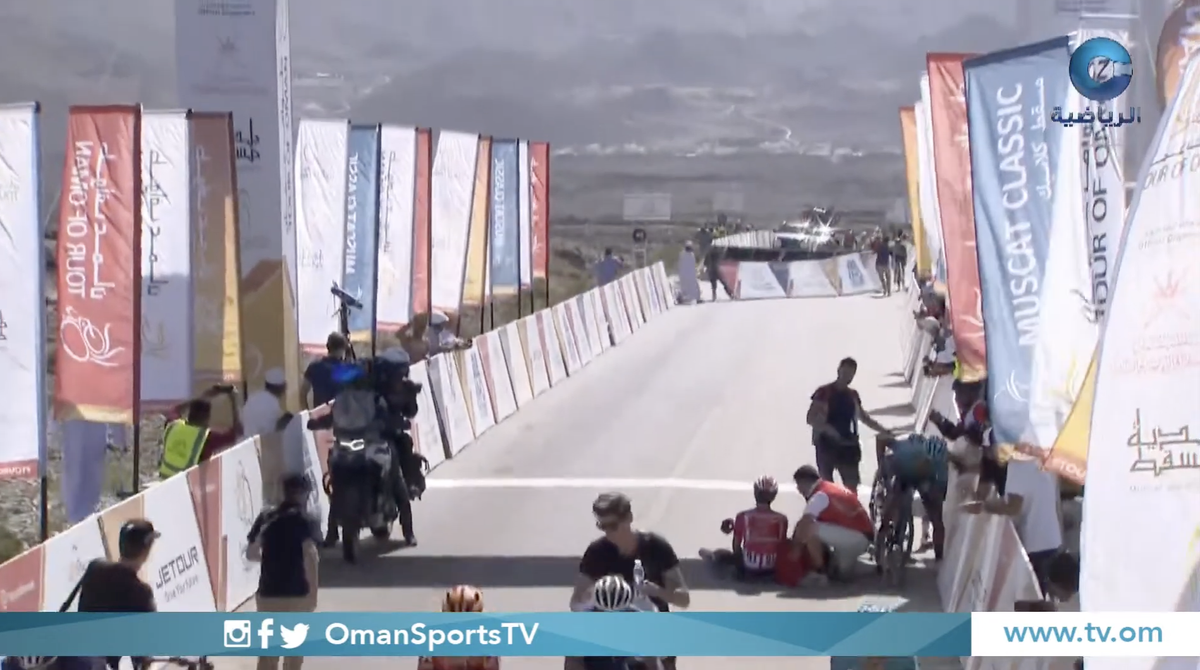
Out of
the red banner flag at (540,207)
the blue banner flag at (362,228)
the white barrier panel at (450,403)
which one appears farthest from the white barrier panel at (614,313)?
the blue banner flag at (362,228)

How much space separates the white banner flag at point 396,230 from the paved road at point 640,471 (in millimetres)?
2086

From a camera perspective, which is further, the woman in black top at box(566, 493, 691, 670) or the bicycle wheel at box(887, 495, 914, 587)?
the bicycle wheel at box(887, 495, 914, 587)

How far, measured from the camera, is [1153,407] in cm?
458

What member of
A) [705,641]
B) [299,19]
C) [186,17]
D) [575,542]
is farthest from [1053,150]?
[299,19]

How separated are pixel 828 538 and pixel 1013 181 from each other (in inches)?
123

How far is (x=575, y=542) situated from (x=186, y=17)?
6.25 metres

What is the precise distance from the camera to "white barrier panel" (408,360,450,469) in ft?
56.3

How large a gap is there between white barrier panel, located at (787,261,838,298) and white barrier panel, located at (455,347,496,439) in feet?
81.3

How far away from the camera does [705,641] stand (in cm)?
786

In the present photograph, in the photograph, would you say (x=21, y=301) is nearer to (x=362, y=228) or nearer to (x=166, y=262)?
(x=166, y=262)

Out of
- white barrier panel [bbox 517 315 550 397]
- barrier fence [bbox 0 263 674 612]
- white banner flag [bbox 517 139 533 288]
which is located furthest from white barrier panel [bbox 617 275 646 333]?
barrier fence [bbox 0 263 674 612]

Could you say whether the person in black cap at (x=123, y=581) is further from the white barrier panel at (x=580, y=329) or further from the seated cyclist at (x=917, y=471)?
the white barrier panel at (x=580, y=329)

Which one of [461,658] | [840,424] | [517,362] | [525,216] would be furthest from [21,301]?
[525,216]

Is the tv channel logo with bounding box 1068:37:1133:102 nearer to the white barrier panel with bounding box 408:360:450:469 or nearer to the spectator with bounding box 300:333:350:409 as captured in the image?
the spectator with bounding box 300:333:350:409
